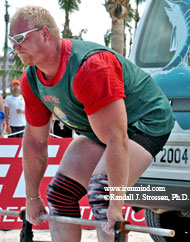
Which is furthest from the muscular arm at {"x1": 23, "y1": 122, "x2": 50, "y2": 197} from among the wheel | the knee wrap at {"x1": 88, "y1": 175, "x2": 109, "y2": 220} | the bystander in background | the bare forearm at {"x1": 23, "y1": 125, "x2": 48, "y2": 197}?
the bystander in background

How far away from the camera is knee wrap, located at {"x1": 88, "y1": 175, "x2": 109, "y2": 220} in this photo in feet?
9.14

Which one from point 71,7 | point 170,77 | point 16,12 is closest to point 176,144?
point 170,77

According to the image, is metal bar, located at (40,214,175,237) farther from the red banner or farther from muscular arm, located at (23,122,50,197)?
the red banner

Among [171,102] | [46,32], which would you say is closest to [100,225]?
[46,32]

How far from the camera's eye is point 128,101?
9.51 feet

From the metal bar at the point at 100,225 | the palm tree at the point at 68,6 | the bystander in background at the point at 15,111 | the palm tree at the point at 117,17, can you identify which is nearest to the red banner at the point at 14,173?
the metal bar at the point at 100,225

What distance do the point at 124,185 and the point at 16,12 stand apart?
1.06 meters

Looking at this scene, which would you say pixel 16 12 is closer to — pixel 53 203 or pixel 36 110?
pixel 36 110

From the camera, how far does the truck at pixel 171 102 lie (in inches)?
152

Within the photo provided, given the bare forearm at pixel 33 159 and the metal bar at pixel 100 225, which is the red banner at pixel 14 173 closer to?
the bare forearm at pixel 33 159

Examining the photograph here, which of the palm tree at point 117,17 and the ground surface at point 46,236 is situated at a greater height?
the palm tree at point 117,17

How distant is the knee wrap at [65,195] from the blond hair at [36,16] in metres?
0.82

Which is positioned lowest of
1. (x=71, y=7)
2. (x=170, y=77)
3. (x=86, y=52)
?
(x=71, y=7)

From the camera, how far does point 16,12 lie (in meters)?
2.79
